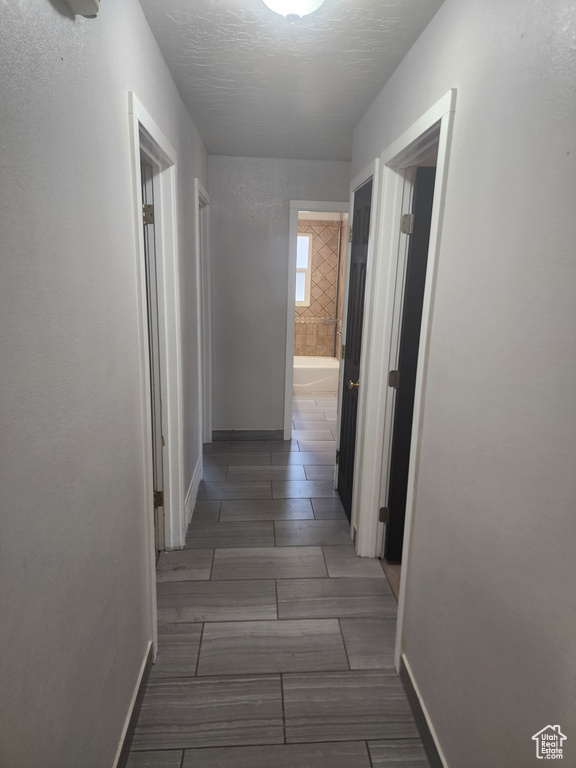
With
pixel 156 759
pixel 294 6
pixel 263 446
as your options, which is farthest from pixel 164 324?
pixel 263 446

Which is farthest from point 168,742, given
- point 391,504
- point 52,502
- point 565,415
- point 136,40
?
point 136,40

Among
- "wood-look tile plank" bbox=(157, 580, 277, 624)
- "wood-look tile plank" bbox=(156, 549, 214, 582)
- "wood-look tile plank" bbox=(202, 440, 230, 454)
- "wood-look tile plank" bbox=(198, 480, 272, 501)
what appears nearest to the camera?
"wood-look tile plank" bbox=(157, 580, 277, 624)

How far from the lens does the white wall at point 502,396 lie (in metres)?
0.89

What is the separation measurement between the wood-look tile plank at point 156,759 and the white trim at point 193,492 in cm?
126

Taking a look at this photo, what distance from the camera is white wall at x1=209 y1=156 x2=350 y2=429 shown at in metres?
3.92

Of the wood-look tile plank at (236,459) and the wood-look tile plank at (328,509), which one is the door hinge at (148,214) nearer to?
the wood-look tile plank at (328,509)

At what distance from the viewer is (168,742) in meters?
1.58

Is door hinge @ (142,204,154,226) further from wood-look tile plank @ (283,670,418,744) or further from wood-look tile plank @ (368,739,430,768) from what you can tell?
wood-look tile plank @ (368,739,430,768)

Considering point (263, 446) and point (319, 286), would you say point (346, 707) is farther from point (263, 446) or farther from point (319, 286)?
point (319, 286)

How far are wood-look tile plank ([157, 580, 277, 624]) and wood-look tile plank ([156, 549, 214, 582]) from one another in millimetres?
49

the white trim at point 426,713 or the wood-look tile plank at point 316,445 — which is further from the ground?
the white trim at point 426,713

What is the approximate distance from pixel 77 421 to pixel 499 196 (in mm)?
1153

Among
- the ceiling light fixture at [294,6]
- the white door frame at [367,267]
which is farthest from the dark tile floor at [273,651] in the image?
the ceiling light fixture at [294,6]
